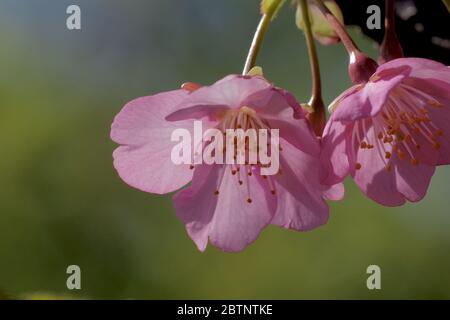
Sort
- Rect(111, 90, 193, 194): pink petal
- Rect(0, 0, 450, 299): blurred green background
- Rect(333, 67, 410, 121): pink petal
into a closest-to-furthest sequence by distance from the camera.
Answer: Rect(333, 67, 410, 121): pink petal
Rect(111, 90, 193, 194): pink petal
Rect(0, 0, 450, 299): blurred green background

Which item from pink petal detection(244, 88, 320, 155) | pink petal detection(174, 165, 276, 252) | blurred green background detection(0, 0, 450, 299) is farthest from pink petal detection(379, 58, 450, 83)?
blurred green background detection(0, 0, 450, 299)

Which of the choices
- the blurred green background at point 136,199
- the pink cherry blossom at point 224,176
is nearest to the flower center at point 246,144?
the pink cherry blossom at point 224,176

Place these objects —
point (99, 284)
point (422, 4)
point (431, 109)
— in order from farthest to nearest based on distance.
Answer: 1. point (99, 284)
2. point (422, 4)
3. point (431, 109)

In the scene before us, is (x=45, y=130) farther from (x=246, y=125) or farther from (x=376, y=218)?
(x=246, y=125)

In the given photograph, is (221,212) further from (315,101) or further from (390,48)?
(390,48)

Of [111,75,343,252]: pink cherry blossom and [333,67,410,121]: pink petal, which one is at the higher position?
[333,67,410,121]: pink petal

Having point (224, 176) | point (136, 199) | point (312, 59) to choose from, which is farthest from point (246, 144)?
point (136, 199)

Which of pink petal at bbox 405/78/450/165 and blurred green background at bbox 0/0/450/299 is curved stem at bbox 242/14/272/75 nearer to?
pink petal at bbox 405/78/450/165

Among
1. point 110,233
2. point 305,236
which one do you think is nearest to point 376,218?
point 305,236
